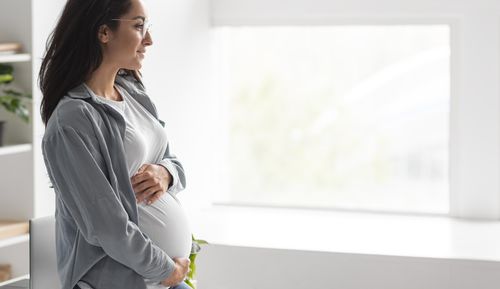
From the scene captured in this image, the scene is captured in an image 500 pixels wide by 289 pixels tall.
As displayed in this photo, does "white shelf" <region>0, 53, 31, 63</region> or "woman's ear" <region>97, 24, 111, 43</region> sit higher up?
"woman's ear" <region>97, 24, 111, 43</region>

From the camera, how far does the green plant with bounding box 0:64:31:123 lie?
271cm

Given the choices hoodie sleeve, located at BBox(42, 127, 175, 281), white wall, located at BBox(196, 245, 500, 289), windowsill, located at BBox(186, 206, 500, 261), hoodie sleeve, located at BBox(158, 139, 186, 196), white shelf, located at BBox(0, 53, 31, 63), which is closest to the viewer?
hoodie sleeve, located at BBox(42, 127, 175, 281)

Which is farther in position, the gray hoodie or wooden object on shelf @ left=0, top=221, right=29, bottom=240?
wooden object on shelf @ left=0, top=221, right=29, bottom=240

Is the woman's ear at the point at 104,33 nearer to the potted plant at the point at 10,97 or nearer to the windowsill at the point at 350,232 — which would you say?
the potted plant at the point at 10,97

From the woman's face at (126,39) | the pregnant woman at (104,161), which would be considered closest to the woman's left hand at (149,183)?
the pregnant woman at (104,161)

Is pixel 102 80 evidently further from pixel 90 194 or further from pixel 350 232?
pixel 350 232

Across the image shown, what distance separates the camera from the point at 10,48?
2711 millimetres

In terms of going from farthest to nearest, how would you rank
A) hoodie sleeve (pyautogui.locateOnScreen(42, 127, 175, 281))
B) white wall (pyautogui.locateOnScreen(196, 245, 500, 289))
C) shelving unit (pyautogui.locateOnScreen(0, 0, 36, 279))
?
white wall (pyautogui.locateOnScreen(196, 245, 500, 289)) < shelving unit (pyautogui.locateOnScreen(0, 0, 36, 279)) < hoodie sleeve (pyautogui.locateOnScreen(42, 127, 175, 281))

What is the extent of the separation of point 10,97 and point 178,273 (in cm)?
Result: 109

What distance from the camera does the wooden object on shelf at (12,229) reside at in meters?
2.68

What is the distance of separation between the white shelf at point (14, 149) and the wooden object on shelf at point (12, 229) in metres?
0.23

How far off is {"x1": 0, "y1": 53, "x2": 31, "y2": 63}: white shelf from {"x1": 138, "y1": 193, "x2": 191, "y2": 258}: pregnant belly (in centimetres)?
93

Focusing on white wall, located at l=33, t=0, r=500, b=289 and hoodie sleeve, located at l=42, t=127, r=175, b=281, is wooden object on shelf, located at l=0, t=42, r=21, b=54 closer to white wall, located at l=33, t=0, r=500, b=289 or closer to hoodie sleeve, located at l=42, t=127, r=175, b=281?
white wall, located at l=33, t=0, r=500, b=289

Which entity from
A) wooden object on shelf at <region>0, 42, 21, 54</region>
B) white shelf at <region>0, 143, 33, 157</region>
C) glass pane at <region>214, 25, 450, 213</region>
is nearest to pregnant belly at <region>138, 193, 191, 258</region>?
white shelf at <region>0, 143, 33, 157</region>
